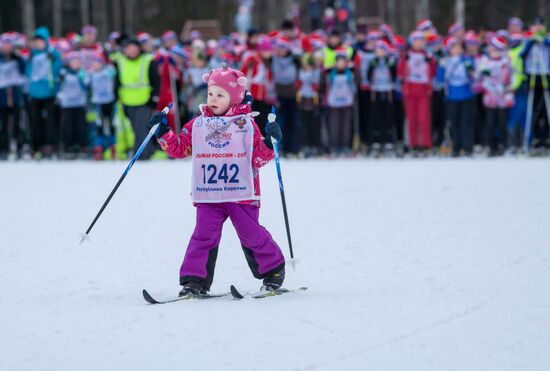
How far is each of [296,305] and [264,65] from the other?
35.2 feet

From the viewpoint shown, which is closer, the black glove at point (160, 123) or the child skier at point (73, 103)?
the black glove at point (160, 123)

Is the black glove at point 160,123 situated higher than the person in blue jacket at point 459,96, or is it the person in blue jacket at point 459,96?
the black glove at point 160,123

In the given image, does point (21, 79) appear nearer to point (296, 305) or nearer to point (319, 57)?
point (319, 57)

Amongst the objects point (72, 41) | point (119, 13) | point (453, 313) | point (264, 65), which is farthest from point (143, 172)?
point (119, 13)

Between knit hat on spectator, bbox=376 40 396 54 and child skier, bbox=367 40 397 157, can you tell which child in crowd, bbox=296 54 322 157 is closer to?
child skier, bbox=367 40 397 157

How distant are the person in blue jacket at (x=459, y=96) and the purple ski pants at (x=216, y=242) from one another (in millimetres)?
10456

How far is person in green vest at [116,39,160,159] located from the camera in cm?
1612

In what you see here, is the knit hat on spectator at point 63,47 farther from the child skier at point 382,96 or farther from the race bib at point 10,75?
the child skier at point 382,96

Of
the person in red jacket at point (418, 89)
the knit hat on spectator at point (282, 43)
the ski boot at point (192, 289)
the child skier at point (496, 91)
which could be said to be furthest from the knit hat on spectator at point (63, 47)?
the ski boot at point (192, 289)

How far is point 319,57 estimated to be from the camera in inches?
677

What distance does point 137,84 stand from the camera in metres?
16.2

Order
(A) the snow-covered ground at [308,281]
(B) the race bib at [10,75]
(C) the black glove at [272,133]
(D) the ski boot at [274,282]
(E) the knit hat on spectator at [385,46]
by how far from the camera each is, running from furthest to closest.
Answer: (B) the race bib at [10,75] → (E) the knit hat on spectator at [385,46] → (D) the ski boot at [274,282] → (C) the black glove at [272,133] → (A) the snow-covered ground at [308,281]

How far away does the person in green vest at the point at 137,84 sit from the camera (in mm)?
16125

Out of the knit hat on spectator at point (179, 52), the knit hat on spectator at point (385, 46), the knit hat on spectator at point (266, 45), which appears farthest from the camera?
the knit hat on spectator at point (179, 52)
